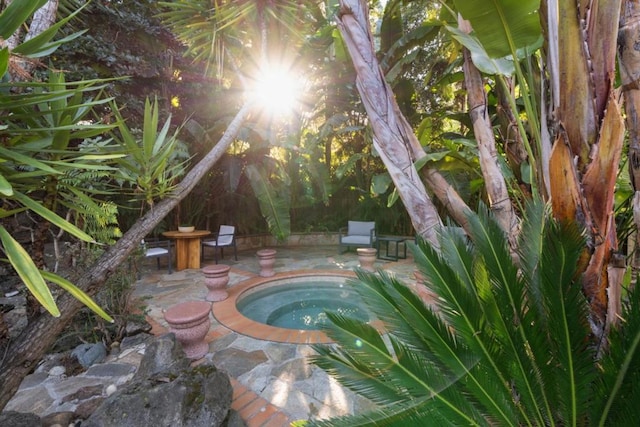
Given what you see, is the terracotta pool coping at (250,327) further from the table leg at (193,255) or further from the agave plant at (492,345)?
the table leg at (193,255)

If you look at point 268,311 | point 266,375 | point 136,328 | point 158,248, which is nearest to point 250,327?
point 266,375

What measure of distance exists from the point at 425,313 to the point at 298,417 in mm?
1551

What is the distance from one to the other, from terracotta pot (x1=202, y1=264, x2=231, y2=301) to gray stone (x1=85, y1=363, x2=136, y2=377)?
1.85 m

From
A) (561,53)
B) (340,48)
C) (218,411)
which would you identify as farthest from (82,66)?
(561,53)

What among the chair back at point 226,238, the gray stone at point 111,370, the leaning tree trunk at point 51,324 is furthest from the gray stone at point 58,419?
the chair back at point 226,238

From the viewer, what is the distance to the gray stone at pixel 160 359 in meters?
2.42

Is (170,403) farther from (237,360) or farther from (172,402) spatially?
(237,360)

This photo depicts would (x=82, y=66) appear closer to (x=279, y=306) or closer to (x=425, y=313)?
(x=279, y=306)

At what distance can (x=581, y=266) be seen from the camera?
0.94 m

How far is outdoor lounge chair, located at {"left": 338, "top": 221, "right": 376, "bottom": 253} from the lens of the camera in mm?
7636

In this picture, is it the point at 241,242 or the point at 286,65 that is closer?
the point at 286,65

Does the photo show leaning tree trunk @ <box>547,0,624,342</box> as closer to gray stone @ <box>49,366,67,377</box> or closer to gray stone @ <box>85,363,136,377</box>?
gray stone @ <box>85,363,136,377</box>

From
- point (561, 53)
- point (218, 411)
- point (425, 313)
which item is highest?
point (561, 53)

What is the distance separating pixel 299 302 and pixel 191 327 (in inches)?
100
